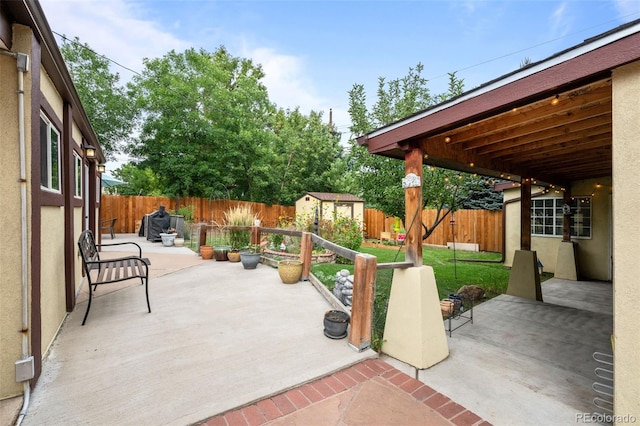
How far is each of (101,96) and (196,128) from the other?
16.7 feet

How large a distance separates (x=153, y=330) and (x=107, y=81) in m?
17.4

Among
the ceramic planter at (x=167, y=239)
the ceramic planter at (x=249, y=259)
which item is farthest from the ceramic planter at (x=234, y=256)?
the ceramic planter at (x=167, y=239)

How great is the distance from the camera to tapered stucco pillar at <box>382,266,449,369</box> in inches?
101

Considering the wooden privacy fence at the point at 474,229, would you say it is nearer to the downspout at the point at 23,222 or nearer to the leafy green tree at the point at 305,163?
the leafy green tree at the point at 305,163

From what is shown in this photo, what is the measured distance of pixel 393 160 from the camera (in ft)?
20.8

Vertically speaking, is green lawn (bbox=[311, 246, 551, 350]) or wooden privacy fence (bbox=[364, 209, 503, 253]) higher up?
wooden privacy fence (bbox=[364, 209, 503, 253])

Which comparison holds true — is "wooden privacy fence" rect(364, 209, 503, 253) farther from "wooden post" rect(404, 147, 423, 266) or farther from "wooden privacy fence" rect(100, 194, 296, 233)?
"wooden privacy fence" rect(100, 194, 296, 233)

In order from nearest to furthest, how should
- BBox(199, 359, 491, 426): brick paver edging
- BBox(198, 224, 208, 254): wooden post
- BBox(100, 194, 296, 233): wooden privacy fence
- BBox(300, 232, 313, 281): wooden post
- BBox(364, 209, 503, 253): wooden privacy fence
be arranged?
BBox(199, 359, 491, 426): brick paver edging < BBox(300, 232, 313, 281): wooden post < BBox(198, 224, 208, 254): wooden post < BBox(364, 209, 503, 253): wooden privacy fence < BBox(100, 194, 296, 233): wooden privacy fence

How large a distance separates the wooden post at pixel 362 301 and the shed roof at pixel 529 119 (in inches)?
50.9

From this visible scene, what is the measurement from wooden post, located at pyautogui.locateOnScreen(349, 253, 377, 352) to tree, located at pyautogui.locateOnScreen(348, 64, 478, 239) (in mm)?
3596

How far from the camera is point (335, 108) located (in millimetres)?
27094

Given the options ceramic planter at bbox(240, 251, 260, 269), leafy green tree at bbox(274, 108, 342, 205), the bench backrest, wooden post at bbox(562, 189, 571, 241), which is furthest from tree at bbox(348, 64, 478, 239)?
leafy green tree at bbox(274, 108, 342, 205)

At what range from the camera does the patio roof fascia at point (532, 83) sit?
166cm

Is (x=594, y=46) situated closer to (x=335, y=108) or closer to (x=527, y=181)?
(x=527, y=181)
